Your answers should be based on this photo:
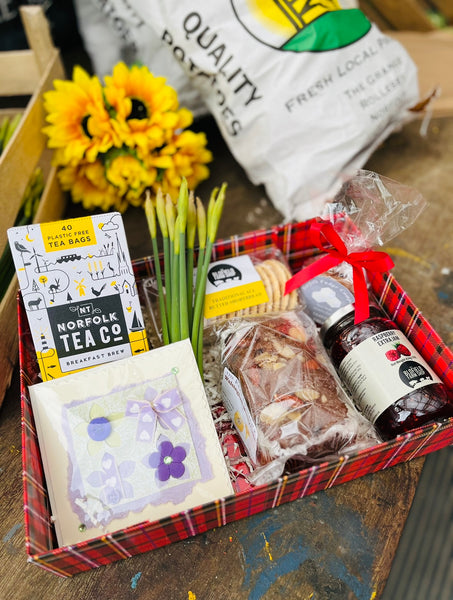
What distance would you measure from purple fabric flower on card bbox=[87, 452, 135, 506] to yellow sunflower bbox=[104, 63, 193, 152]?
60cm

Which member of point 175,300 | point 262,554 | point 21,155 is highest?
point 21,155

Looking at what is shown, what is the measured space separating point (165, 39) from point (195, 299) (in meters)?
0.62

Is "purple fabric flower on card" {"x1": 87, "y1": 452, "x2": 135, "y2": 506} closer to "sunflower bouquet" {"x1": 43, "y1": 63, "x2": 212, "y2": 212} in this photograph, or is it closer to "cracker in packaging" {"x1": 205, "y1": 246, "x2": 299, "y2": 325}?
"cracker in packaging" {"x1": 205, "y1": 246, "x2": 299, "y2": 325}

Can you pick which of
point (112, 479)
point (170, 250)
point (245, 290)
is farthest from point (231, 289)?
point (112, 479)

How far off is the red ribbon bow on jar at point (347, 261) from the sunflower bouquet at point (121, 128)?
13.5 inches

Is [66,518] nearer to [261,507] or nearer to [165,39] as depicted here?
[261,507]

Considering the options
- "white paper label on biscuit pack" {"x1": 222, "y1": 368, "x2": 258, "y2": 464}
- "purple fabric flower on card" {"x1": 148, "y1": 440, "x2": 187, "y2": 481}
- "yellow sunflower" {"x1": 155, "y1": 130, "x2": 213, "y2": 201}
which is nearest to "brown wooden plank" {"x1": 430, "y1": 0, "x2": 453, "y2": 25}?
"yellow sunflower" {"x1": 155, "y1": 130, "x2": 213, "y2": 201}

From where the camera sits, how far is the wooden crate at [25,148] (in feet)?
2.83

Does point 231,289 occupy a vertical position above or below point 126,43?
below

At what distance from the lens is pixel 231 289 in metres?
0.87

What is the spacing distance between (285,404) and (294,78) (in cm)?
70

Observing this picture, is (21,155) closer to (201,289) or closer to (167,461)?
(201,289)

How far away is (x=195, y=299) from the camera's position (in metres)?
0.82

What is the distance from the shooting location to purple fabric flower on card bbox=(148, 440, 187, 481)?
0.67 metres
